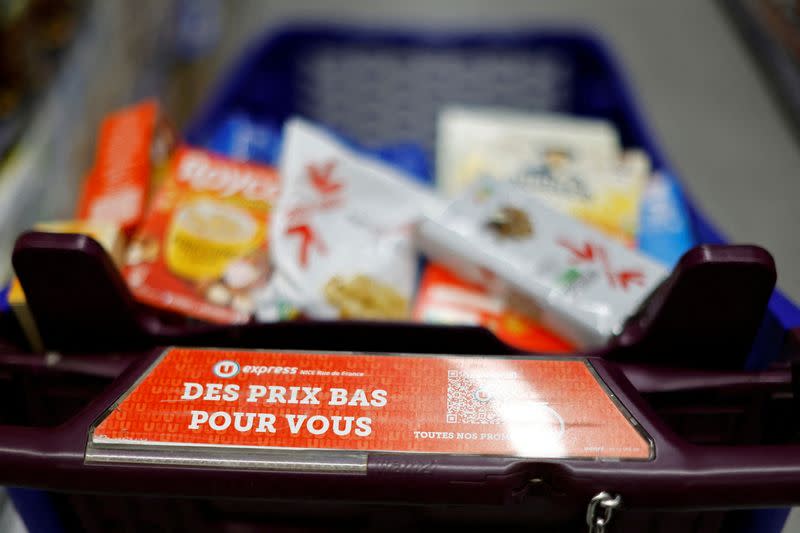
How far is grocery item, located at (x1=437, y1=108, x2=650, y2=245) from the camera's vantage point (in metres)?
1.10

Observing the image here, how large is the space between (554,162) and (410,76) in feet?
1.48

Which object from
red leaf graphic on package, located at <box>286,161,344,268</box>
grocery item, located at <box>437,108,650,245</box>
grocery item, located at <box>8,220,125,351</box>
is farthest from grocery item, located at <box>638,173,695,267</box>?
grocery item, located at <box>8,220,125,351</box>

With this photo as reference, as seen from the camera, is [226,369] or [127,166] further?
[127,166]

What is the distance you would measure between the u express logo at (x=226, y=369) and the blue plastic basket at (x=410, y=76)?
848 mm

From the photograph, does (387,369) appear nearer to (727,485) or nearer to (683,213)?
(727,485)

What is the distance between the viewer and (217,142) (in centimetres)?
123

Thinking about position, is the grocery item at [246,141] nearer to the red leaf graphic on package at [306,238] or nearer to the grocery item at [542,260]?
the red leaf graphic on package at [306,238]

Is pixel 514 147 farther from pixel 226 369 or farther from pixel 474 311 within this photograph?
pixel 226 369

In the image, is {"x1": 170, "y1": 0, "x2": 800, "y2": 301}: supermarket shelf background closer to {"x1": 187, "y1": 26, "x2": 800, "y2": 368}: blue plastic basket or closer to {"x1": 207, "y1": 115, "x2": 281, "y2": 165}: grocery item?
Answer: {"x1": 187, "y1": 26, "x2": 800, "y2": 368}: blue plastic basket

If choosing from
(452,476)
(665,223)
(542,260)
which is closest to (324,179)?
(542,260)

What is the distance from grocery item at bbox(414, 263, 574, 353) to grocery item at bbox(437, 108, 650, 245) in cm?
17

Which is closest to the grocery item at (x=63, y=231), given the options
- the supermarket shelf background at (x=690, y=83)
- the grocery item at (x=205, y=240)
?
the grocery item at (x=205, y=240)

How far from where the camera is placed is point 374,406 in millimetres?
619

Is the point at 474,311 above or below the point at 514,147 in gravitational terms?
below
